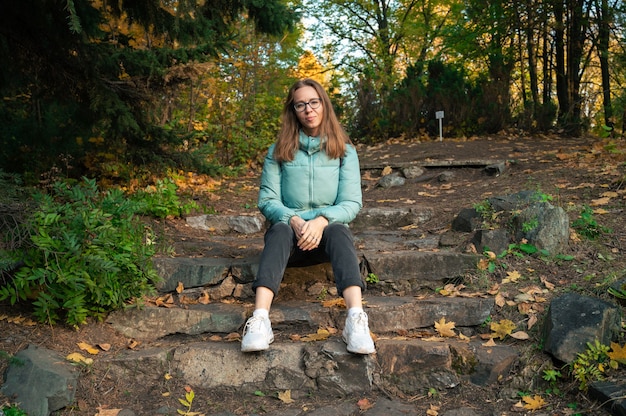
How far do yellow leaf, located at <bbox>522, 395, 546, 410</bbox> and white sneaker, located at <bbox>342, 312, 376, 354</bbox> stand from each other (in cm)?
73

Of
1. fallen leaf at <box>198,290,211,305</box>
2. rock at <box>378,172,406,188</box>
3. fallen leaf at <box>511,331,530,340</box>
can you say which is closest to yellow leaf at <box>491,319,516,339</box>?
fallen leaf at <box>511,331,530,340</box>

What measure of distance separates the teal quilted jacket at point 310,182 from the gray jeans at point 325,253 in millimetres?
254

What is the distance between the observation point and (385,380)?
2.66m

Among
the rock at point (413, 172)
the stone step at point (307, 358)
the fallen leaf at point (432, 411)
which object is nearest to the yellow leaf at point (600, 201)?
the stone step at point (307, 358)

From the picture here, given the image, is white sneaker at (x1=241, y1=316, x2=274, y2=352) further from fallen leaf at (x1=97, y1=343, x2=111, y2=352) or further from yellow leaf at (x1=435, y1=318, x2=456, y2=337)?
yellow leaf at (x1=435, y1=318, x2=456, y2=337)

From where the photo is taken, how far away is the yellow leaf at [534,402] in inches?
93.5

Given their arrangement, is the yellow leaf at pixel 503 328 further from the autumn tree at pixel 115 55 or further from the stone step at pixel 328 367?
the autumn tree at pixel 115 55

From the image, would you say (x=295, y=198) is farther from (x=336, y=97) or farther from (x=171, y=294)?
(x=336, y=97)

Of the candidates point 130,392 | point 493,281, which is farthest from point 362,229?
point 130,392

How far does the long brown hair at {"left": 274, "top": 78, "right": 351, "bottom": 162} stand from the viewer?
3.25m

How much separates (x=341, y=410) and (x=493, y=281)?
149 cm

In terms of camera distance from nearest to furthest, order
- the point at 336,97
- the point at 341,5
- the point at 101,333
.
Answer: the point at 101,333
the point at 336,97
the point at 341,5

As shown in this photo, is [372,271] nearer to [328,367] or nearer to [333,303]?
[333,303]

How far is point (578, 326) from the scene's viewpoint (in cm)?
257
